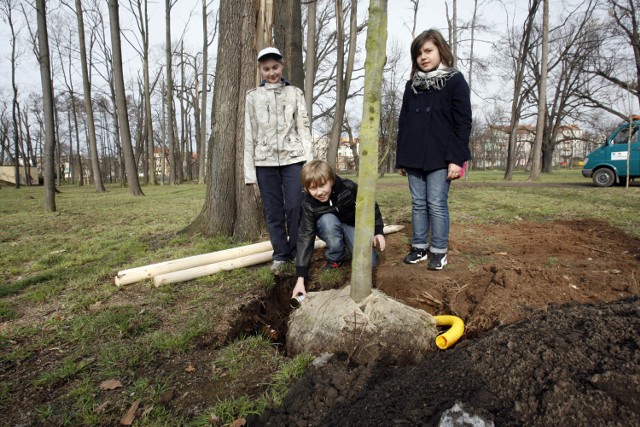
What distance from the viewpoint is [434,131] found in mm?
2998

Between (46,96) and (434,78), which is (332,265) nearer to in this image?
(434,78)

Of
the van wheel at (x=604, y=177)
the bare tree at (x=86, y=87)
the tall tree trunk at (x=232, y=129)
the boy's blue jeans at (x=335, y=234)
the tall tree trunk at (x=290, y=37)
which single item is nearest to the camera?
the boy's blue jeans at (x=335, y=234)

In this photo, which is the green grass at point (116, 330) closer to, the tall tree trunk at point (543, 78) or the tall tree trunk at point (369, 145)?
the tall tree trunk at point (369, 145)

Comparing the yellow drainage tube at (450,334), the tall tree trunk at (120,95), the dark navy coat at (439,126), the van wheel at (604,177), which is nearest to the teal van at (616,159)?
the van wheel at (604,177)

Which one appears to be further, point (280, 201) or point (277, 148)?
point (280, 201)

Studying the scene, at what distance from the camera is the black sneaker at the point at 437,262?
3.05 metres

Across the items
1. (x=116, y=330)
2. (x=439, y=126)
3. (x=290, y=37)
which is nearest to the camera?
(x=116, y=330)

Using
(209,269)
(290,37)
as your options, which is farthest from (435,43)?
(290,37)

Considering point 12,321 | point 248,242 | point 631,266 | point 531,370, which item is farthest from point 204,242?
point 631,266

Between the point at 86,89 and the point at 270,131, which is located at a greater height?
the point at 86,89

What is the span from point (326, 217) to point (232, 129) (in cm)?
189

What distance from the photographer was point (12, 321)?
2.54m

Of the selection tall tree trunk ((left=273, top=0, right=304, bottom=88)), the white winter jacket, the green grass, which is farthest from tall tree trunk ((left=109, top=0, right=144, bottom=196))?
the white winter jacket

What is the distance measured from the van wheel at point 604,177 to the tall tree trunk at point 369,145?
13.7 metres
